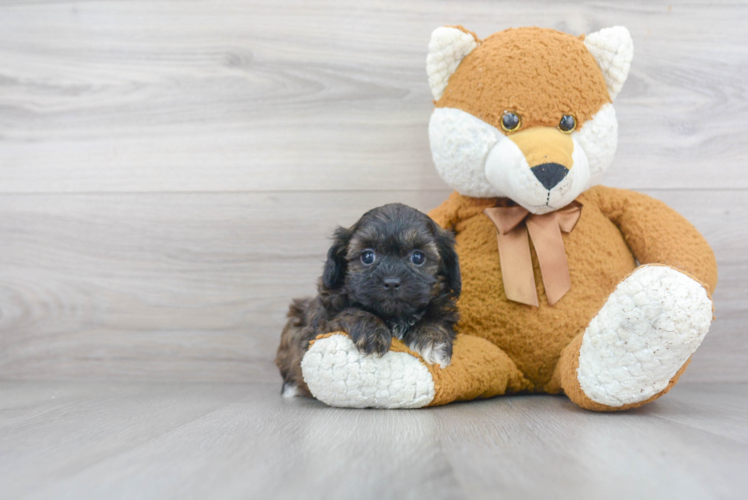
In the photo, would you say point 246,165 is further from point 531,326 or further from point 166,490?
point 166,490

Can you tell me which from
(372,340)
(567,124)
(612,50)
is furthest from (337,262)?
(612,50)

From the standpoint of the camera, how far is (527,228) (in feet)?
4.42

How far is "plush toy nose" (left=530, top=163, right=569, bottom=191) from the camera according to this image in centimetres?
118

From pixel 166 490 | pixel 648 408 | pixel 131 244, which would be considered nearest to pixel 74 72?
pixel 131 244

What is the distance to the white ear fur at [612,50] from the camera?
4.35 ft

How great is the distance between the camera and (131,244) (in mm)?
1781

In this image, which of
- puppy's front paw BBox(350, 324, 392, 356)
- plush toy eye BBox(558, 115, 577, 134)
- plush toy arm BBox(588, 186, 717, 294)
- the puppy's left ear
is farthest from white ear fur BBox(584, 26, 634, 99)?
puppy's front paw BBox(350, 324, 392, 356)

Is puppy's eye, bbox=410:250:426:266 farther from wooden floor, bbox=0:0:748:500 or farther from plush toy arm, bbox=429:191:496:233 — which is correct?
wooden floor, bbox=0:0:748:500

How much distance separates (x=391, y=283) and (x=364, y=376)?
20 centimetres

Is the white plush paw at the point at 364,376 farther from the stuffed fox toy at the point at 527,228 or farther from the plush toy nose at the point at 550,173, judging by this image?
the plush toy nose at the point at 550,173

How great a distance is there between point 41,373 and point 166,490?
138 centimetres

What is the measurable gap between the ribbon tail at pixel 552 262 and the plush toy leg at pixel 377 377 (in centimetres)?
30

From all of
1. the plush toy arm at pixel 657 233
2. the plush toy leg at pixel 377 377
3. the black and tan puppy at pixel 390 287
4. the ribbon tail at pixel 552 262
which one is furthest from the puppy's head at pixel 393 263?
the plush toy arm at pixel 657 233

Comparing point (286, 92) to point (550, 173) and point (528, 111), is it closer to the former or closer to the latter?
point (528, 111)
